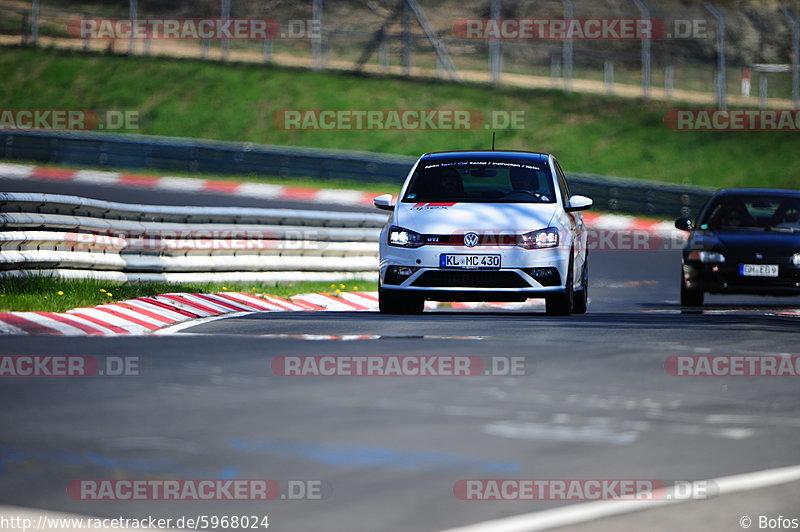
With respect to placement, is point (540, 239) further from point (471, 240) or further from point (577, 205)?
point (577, 205)

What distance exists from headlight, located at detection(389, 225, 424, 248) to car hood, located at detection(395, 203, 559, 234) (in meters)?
0.05

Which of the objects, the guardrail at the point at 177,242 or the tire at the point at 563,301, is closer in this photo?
the tire at the point at 563,301

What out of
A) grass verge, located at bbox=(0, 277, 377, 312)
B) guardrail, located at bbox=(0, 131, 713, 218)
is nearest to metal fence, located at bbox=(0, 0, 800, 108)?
guardrail, located at bbox=(0, 131, 713, 218)

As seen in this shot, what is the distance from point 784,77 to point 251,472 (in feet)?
124

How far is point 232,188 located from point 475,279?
18195mm

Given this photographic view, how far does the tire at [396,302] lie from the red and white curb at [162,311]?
1402mm

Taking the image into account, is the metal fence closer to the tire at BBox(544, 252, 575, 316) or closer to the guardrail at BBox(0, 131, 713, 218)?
the guardrail at BBox(0, 131, 713, 218)

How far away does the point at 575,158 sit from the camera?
39.0 metres

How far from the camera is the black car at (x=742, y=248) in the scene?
1614 cm

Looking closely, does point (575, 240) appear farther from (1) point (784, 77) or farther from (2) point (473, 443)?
(1) point (784, 77)

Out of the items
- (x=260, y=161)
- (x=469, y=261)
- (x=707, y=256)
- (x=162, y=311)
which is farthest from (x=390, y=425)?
(x=260, y=161)

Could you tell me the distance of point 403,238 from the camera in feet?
43.2

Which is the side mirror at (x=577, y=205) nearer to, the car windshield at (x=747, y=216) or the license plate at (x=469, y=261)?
the license plate at (x=469, y=261)

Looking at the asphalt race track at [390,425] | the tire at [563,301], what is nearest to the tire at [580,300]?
the tire at [563,301]
